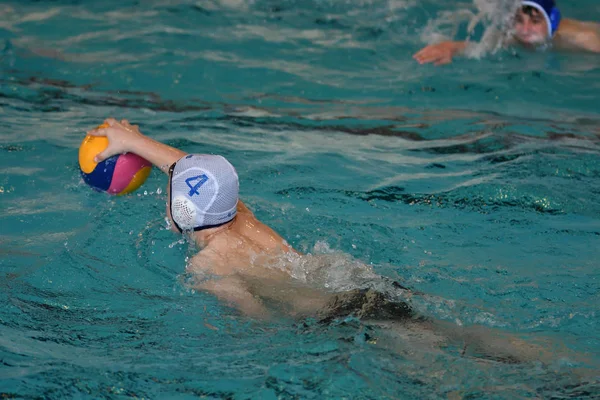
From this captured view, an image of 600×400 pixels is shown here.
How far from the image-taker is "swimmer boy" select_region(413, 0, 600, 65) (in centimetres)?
805

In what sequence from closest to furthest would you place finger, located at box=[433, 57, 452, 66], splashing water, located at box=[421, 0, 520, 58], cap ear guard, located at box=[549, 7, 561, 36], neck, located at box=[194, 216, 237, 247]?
neck, located at box=[194, 216, 237, 247]
finger, located at box=[433, 57, 452, 66]
cap ear guard, located at box=[549, 7, 561, 36]
splashing water, located at box=[421, 0, 520, 58]

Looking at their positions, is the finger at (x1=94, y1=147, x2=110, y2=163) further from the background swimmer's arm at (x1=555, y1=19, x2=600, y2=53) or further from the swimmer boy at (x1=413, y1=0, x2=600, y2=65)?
the background swimmer's arm at (x1=555, y1=19, x2=600, y2=53)

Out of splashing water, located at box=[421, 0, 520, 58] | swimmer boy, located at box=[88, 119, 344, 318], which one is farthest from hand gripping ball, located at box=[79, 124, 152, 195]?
splashing water, located at box=[421, 0, 520, 58]

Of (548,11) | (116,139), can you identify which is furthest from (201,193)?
(548,11)

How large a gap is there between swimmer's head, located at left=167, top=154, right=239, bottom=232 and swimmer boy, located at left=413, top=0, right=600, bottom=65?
14.6ft

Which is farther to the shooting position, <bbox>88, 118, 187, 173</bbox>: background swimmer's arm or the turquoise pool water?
<bbox>88, 118, 187, 173</bbox>: background swimmer's arm

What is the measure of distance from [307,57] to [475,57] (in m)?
1.82

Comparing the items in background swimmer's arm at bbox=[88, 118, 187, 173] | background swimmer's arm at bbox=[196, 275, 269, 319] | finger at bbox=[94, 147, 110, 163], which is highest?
background swimmer's arm at bbox=[88, 118, 187, 173]

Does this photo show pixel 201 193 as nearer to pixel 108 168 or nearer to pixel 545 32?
pixel 108 168

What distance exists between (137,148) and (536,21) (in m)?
5.47

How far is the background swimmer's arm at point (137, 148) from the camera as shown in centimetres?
438

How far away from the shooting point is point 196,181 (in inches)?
156

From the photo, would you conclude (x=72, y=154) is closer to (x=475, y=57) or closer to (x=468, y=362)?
(x=468, y=362)

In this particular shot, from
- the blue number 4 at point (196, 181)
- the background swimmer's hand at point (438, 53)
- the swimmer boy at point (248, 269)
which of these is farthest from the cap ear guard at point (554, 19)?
the blue number 4 at point (196, 181)
